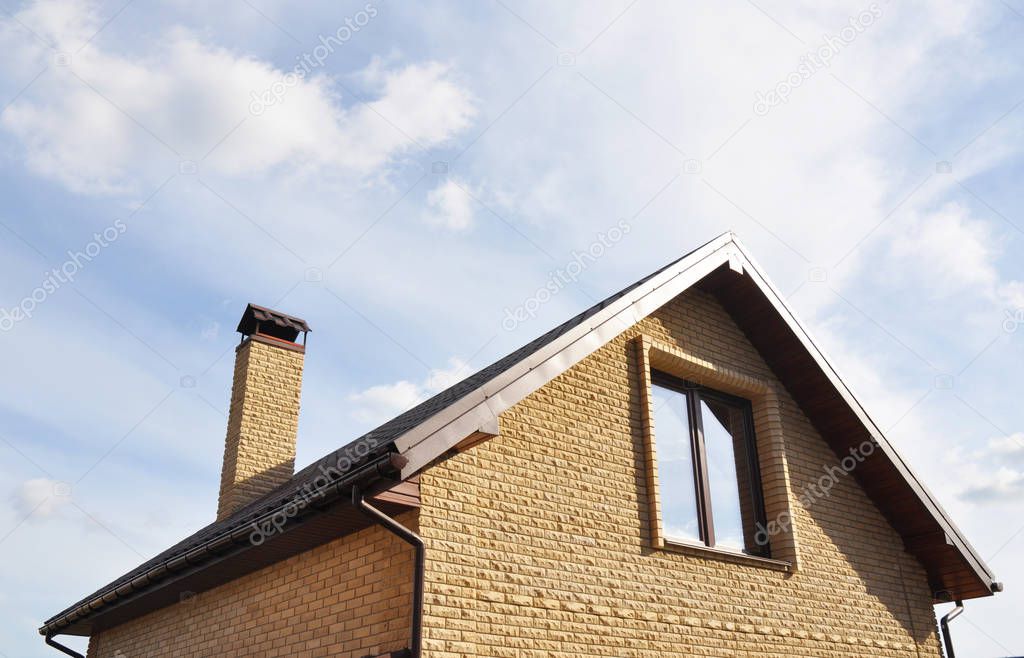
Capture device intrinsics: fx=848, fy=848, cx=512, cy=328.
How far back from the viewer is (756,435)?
9.77m

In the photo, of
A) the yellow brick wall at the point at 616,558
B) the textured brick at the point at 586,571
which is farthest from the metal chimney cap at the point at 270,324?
the yellow brick wall at the point at 616,558

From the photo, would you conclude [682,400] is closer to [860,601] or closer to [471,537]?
[860,601]

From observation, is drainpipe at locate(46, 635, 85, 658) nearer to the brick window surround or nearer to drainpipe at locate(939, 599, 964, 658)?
the brick window surround

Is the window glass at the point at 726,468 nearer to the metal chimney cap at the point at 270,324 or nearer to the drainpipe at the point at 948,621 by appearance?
the drainpipe at the point at 948,621

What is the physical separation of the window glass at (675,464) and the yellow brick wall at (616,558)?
1.43 feet

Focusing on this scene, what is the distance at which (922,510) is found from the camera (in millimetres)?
10086

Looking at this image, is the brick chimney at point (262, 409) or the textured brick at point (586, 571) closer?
the textured brick at point (586, 571)

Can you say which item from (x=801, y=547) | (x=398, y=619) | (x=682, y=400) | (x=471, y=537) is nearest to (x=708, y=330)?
(x=682, y=400)

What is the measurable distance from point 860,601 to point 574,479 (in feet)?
13.7

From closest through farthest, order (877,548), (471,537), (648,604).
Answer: (471,537) < (648,604) < (877,548)

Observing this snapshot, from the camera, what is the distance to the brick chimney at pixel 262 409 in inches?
460

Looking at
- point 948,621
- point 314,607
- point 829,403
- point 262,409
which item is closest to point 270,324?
point 262,409

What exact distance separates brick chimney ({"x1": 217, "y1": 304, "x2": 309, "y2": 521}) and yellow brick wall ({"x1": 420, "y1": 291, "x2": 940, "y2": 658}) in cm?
578

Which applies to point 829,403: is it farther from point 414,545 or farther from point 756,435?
point 414,545
